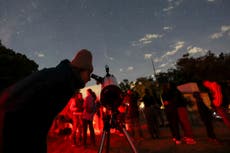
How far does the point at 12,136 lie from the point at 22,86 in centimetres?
21

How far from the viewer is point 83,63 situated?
114 cm

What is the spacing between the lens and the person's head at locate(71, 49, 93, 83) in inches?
44.2

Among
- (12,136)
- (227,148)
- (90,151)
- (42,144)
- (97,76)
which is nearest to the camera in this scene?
(12,136)

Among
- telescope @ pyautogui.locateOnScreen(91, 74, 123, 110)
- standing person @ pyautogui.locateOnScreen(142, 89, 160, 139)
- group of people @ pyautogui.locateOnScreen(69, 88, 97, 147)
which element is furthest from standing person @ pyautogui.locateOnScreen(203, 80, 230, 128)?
telescope @ pyautogui.locateOnScreen(91, 74, 123, 110)

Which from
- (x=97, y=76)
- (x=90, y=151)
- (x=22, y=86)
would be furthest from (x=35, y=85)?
(x=90, y=151)

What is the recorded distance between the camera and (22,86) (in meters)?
0.91

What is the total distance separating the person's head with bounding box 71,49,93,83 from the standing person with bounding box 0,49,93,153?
72 mm

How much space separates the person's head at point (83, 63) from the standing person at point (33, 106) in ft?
0.24

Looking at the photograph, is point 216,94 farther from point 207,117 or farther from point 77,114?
point 77,114

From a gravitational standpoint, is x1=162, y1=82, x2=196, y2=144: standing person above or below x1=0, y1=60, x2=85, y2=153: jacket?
above

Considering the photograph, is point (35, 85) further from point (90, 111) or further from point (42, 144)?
point (90, 111)

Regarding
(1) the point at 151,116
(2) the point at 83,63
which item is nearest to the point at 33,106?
(2) the point at 83,63

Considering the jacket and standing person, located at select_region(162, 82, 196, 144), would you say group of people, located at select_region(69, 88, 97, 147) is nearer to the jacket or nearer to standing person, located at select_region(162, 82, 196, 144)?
standing person, located at select_region(162, 82, 196, 144)

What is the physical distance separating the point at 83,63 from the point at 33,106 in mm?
369
